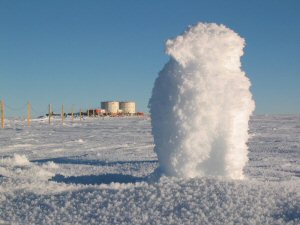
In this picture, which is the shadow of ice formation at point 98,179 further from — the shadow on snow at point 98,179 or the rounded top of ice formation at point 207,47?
the rounded top of ice formation at point 207,47

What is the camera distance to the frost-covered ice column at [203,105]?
4.75 m

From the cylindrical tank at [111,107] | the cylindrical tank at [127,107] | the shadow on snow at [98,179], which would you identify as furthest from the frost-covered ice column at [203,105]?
the cylindrical tank at [127,107]

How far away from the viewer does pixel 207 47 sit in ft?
16.1

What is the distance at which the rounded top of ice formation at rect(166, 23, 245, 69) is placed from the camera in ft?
16.0

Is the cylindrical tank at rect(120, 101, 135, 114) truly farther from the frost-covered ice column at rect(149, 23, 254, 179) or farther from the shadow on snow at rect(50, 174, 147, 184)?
the frost-covered ice column at rect(149, 23, 254, 179)

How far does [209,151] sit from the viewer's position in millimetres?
4828

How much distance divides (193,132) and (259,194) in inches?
49.8

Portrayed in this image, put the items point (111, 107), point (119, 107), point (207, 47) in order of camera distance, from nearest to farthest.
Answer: point (207, 47) → point (111, 107) → point (119, 107)

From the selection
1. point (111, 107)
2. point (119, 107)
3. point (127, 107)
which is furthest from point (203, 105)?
point (119, 107)

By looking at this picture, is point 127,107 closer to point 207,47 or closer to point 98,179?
point 98,179

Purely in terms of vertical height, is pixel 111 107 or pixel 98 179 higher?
pixel 111 107

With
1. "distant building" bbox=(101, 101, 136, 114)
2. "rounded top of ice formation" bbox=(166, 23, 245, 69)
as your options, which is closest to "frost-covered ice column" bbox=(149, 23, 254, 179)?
"rounded top of ice formation" bbox=(166, 23, 245, 69)

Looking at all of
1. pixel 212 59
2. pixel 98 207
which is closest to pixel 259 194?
pixel 98 207

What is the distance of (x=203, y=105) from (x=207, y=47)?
0.71 metres
